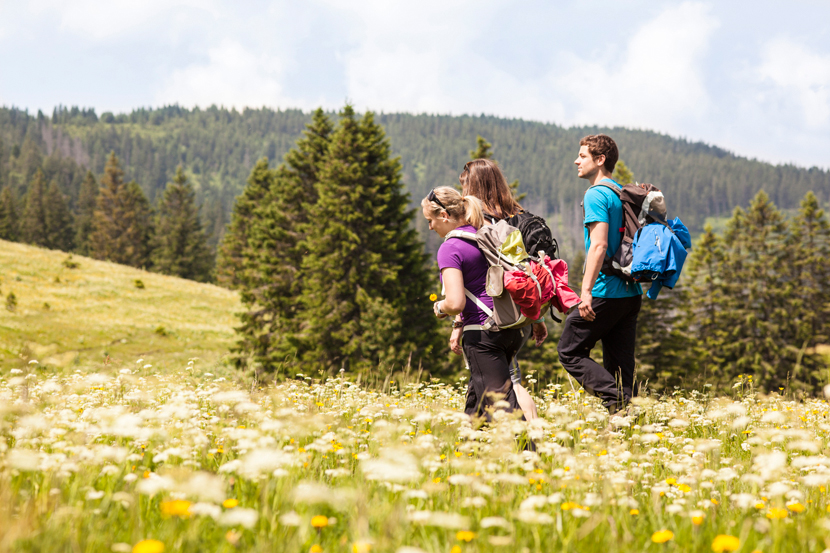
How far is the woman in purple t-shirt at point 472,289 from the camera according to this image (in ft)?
13.0

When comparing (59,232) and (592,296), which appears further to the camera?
(59,232)

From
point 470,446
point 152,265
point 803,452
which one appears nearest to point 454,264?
point 470,446

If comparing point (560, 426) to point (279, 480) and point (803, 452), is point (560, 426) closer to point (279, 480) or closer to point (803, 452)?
point (803, 452)

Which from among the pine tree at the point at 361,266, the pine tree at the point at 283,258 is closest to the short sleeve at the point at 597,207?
the pine tree at the point at 361,266

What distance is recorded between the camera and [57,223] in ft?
244

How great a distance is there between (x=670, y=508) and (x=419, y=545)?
112 centimetres

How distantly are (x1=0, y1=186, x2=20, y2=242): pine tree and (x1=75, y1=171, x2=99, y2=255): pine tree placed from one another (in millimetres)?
6995

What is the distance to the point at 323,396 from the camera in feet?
18.1

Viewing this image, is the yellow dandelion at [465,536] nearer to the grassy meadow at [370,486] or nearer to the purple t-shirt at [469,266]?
the grassy meadow at [370,486]

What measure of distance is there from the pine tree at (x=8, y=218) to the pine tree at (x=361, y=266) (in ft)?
210

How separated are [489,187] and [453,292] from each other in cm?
104

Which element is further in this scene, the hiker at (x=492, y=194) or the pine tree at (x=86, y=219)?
the pine tree at (x=86, y=219)

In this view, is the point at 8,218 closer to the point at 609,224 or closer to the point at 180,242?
the point at 180,242

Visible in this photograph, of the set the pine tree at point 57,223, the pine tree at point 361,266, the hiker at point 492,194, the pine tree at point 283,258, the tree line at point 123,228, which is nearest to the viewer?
the hiker at point 492,194
